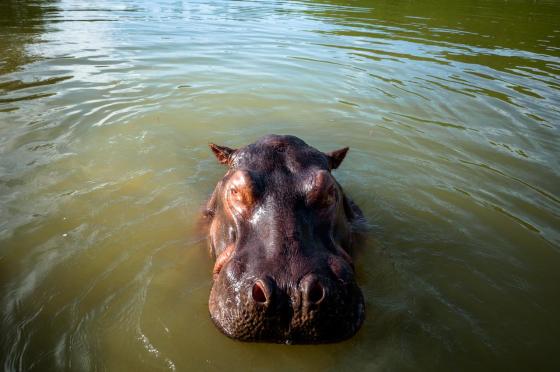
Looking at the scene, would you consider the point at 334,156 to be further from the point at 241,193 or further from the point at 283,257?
the point at 283,257

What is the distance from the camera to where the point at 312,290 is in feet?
9.71

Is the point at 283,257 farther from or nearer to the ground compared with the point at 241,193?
nearer to the ground

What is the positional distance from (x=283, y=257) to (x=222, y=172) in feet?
13.8

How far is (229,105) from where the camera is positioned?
981 centimetres

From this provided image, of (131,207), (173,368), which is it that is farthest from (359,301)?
(131,207)

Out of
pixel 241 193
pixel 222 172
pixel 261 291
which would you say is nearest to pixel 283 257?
pixel 261 291

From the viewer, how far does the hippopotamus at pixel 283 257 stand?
300cm

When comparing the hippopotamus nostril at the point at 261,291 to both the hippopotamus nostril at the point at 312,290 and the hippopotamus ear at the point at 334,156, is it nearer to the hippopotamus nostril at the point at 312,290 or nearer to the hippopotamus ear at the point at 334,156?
the hippopotamus nostril at the point at 312,290

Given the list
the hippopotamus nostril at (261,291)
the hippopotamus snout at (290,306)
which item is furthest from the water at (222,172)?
the hippopotamus nostril at (261,291)

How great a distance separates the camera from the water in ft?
12.1

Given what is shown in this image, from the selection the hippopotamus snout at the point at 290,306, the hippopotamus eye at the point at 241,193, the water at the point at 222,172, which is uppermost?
the hippopotamus eye at the point at 241,193

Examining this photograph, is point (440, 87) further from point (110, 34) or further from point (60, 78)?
point (110, 34)

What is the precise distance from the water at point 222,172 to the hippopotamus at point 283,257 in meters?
0.53

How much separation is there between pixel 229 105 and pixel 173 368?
7230 mm
